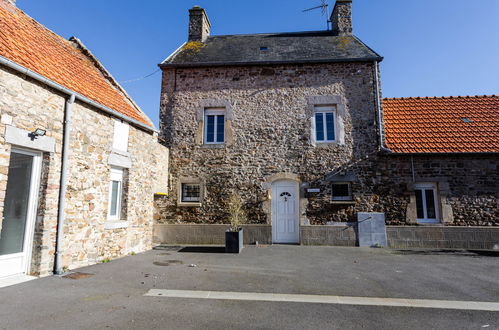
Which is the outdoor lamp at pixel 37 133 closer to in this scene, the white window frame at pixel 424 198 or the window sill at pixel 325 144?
the window sill at pixel 325 144

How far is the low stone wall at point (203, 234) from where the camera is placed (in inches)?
368

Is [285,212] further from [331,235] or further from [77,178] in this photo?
[77,178]

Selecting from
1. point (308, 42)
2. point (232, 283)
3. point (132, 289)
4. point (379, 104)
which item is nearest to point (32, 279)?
point (132, 289)

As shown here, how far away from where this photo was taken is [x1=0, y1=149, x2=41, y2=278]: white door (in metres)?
4.87

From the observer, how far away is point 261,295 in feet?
14.0

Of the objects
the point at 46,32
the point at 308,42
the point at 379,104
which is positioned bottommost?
the point at 379,104

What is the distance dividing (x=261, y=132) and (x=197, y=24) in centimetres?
596

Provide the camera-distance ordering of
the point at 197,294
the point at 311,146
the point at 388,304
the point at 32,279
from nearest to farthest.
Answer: the point at 388,304
the point at 197,294
the point at 32,279
the point at 311,146

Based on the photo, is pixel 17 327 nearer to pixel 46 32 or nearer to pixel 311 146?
pixel 46 32

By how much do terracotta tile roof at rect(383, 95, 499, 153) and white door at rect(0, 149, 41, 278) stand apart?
32.4 ft

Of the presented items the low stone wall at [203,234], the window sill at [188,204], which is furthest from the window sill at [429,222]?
the window sill at [188,204]

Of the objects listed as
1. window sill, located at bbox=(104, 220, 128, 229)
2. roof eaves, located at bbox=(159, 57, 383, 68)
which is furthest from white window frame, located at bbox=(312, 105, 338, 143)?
window sill, located at bbox=(104, 220, 128, 229)

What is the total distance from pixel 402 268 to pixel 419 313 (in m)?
2.85

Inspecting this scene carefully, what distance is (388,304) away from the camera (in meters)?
3.91
